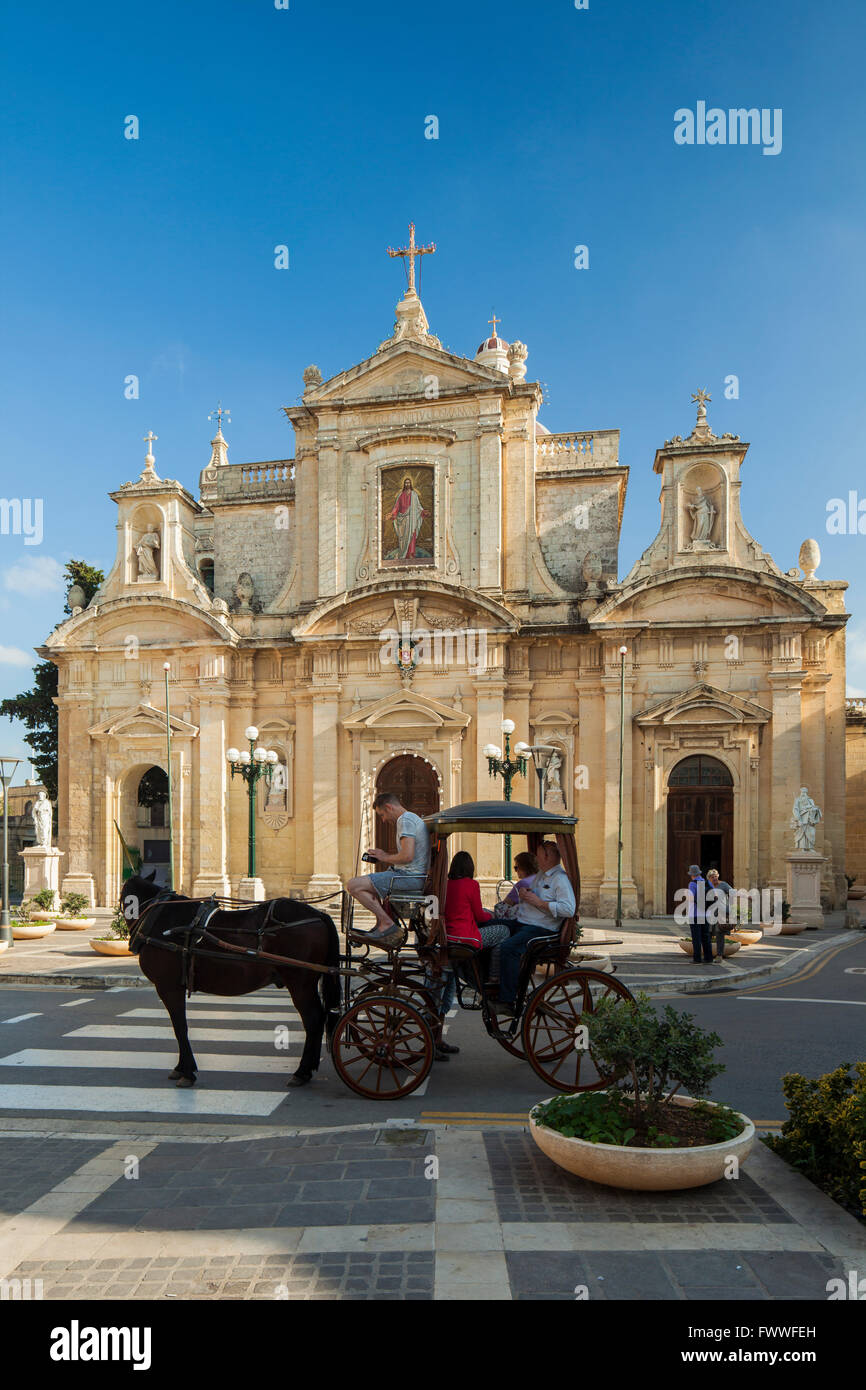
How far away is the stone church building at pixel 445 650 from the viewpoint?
23641 mm

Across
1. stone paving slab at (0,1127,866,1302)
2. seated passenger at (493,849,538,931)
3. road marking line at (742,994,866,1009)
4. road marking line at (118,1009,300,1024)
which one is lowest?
road marking line at (742,994,866,1009)

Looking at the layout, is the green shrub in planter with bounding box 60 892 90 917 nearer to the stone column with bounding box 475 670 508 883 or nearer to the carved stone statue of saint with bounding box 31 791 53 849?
the carved stone statue of saint with bounding box 31 791 53 849

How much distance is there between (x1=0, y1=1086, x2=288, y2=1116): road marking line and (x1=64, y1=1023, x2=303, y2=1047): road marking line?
209 centimetres

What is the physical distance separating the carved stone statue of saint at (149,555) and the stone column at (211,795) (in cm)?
430

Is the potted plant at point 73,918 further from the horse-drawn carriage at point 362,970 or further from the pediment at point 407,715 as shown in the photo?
the horse-drawn carriage at point 362,970

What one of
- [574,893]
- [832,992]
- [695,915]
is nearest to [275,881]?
[695,915]

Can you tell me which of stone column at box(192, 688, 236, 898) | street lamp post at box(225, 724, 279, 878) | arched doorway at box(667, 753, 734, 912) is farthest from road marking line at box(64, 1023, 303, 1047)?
arched doorway at box(667, 753, 734, 912)

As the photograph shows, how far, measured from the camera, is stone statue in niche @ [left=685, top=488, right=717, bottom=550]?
24172 millimetres

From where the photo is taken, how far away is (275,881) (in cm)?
2584

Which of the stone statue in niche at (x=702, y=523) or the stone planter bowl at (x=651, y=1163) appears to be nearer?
the stone planter bowl at (x=651, y=1163)

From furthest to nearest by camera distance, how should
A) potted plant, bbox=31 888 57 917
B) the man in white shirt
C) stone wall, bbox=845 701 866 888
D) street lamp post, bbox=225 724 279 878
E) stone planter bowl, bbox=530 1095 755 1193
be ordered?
stone wall, bbox=845 701 866 888, potted plant, bbox=31 888 57 917, street lamp post, bbox=225 724 279 878, the man in white shirt, stone planter bowl, bbox=530 1095 755 1193

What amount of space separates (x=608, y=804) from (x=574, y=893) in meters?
15.1

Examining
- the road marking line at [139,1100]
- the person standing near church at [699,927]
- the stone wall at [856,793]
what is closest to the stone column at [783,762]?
the person standing near church at [699,927]

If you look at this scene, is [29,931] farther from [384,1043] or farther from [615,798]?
[384,1043]
